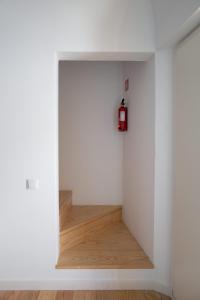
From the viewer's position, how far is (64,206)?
9.34 ft

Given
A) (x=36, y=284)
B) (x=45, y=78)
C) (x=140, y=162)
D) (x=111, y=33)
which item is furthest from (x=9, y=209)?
(x=111, y=33)

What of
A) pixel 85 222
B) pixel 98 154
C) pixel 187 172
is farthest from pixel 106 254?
pixel 98 154

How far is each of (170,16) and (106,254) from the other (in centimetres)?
222

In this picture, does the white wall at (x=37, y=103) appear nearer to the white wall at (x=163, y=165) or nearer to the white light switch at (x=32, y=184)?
the white light switch at (x=32, y=184)

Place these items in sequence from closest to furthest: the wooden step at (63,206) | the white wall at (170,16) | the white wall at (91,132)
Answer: the white wall at (170,16)
the wooden step at (63,206)
the white wall at (91,132)

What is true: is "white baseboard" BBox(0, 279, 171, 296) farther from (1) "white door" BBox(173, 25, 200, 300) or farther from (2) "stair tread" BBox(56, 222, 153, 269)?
(1) "white door" BBox(173, 25, 200, 300)

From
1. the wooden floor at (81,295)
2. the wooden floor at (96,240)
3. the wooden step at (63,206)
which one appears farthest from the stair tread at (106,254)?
the wooden step at (63,206)

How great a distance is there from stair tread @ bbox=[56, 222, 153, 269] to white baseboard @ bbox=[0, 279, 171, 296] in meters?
0.13

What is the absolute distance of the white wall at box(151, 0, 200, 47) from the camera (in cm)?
157

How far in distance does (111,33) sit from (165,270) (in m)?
2.19

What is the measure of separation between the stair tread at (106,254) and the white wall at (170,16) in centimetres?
201

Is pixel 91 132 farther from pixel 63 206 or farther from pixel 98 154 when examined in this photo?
pixel 63 206

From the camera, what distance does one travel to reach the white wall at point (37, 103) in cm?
210

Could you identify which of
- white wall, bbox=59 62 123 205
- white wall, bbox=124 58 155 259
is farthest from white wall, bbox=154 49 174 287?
white wall, bbox=59 62 123 205
